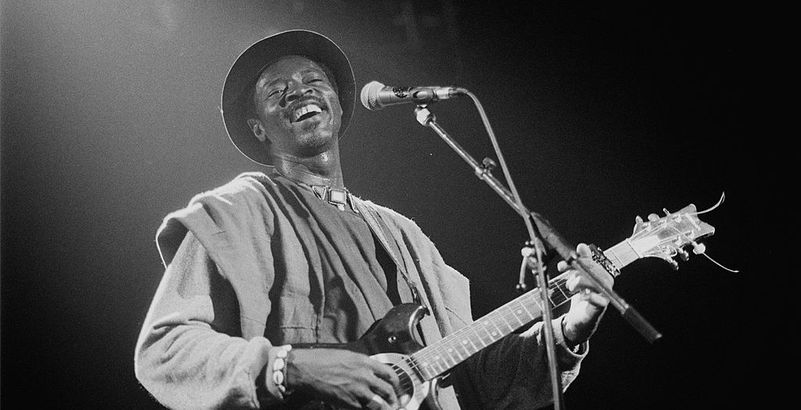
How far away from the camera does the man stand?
235cm

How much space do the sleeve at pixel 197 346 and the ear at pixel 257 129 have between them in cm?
65

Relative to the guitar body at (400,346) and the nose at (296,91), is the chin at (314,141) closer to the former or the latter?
the nose at (296,91)

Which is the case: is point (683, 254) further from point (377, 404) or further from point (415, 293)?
point (377, 404)

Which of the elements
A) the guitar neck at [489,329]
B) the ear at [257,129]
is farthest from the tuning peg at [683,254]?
the ear at [257,129]

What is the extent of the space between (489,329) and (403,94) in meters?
0.88

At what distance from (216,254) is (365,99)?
2.33 ft

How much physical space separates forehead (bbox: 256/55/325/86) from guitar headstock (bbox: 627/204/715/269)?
1434 millimetres

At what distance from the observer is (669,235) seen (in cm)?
291

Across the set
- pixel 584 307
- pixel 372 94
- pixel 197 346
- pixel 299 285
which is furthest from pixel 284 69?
pixel 584 307

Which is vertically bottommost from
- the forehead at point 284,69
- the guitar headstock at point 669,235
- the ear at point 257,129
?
the guitar headstock at point 669,235

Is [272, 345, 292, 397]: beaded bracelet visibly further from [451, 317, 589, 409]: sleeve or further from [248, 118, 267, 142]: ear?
[248, 118, 267, 142]: ear

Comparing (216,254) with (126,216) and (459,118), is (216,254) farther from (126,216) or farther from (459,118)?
(459,118)

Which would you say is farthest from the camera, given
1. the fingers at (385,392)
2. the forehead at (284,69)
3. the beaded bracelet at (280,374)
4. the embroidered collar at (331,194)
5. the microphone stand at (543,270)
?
the forehead at (284,69)

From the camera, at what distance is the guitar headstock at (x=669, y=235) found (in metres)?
2.87
